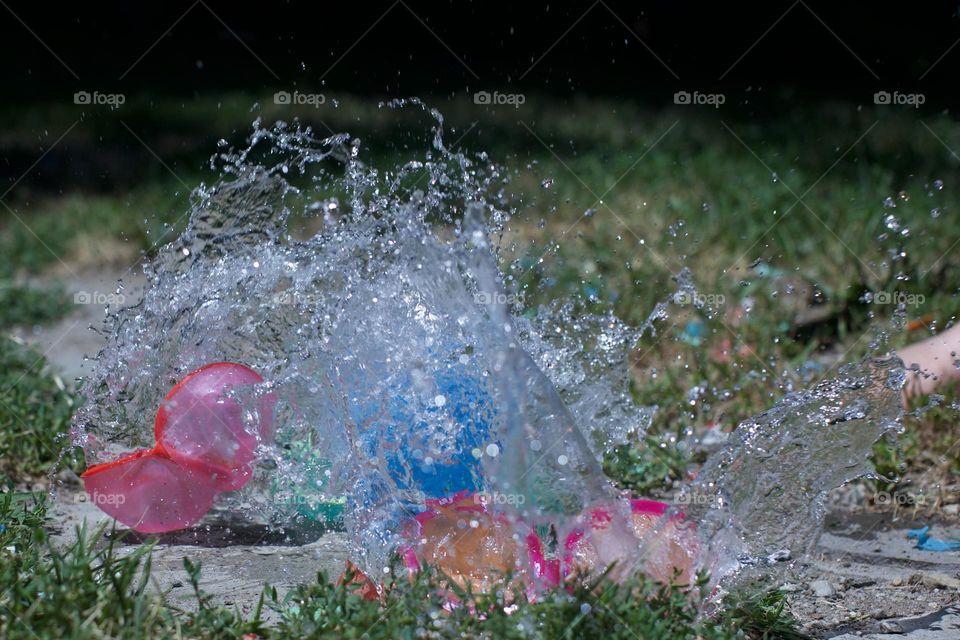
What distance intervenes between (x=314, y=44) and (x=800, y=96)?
227 inches

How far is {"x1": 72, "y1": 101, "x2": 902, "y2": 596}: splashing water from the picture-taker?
2.09 meters

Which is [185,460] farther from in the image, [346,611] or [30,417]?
[30,417]

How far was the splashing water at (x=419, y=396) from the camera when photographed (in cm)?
209

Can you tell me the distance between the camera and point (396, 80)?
32.6ft

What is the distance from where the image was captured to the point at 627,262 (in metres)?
4.45

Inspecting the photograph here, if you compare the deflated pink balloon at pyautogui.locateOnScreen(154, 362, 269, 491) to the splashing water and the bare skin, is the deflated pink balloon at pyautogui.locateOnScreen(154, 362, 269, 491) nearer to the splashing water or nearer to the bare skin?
the splashing water

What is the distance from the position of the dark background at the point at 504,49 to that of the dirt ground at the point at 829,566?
504 centimetres

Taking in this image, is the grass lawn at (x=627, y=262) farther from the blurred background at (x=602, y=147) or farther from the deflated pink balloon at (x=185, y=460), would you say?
the deflated pink balloon at (x=185, y=460)

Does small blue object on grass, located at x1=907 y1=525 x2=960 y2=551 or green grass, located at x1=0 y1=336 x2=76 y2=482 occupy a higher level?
green grass, located at x1=0 y1=336 x2=76 y2=482

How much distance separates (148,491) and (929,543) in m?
1.84

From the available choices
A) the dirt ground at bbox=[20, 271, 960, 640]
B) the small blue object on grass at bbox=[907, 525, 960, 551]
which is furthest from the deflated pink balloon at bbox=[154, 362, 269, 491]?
the small blue object on grass at bbox=[907, 525, 960, 551]

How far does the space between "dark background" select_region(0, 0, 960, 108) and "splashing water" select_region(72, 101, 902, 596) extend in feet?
16.2

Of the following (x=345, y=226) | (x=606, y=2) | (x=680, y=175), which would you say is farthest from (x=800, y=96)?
(x=345, y=226)

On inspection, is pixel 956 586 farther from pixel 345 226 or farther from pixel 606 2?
pixel 606 2
